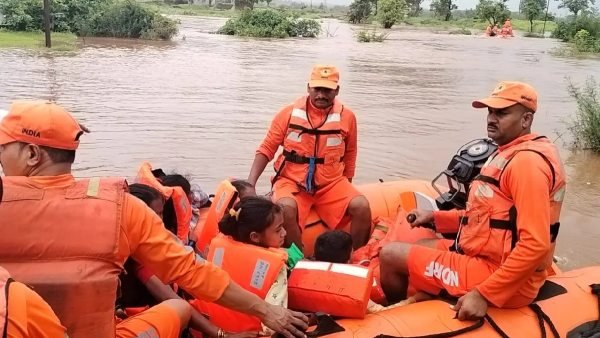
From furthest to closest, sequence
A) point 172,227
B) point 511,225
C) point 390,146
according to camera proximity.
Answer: point 390,146 → point 172,227 → point 511,225

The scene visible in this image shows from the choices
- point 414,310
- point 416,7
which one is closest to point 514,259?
point 414,310

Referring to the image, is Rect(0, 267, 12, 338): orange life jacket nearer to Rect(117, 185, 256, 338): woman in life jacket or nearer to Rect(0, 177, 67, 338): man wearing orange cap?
Rect(0, 177, 67, 338): man wearing orange cap

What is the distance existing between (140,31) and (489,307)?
80.4ft

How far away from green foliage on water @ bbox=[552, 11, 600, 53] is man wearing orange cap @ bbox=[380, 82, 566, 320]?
27100 millimetres

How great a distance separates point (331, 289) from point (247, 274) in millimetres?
386

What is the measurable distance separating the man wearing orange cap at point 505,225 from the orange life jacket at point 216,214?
964 millimetres

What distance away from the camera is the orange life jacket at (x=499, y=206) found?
2.90m

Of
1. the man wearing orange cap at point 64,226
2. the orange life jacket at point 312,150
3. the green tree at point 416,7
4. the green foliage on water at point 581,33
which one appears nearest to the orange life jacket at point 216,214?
the orange life jacket at point 312,150

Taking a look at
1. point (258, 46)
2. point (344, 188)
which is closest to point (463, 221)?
point (344, 188)

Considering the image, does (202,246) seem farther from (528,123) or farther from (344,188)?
(528,123)

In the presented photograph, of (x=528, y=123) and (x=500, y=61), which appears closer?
(x=528, y=123)

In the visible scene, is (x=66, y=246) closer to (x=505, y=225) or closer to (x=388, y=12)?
(x=505, y=225)

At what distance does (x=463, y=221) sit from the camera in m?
3.22

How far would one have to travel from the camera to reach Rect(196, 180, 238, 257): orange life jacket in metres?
3.56
